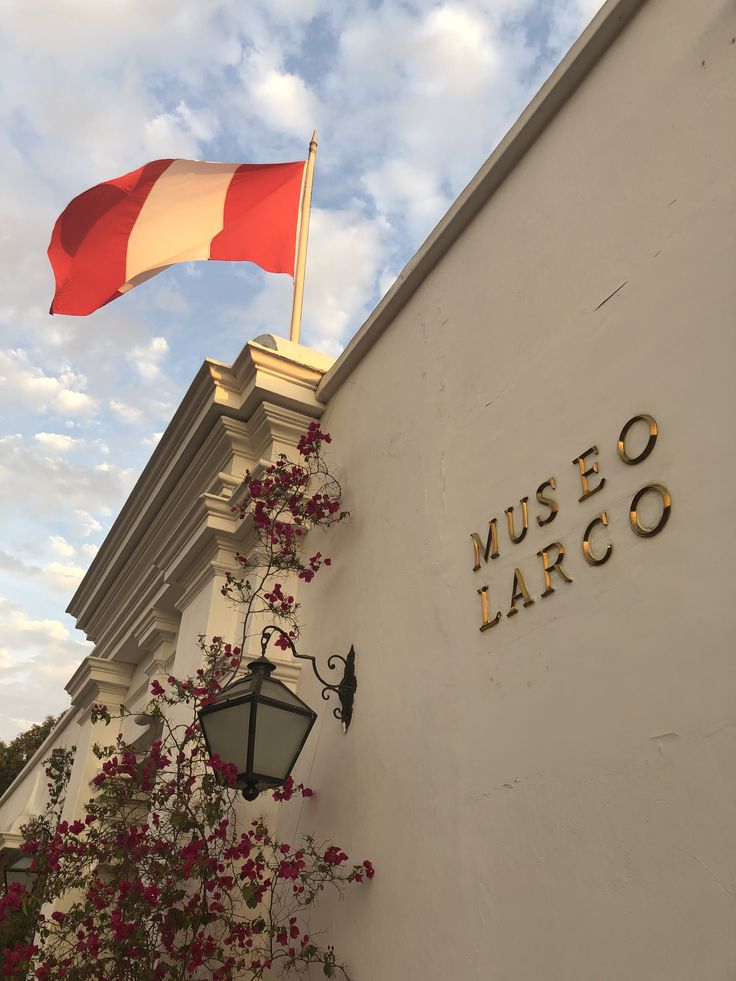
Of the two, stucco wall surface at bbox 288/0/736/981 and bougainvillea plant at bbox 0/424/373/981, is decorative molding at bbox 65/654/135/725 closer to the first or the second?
bougainvillea plant at bbox 0/424/373/981

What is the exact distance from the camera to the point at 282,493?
5195 millimetres

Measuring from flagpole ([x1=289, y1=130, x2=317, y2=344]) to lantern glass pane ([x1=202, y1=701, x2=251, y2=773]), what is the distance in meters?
3.18

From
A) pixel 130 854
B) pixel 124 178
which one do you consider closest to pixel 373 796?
pixel 130 854

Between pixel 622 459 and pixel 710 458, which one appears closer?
pixel 710 458

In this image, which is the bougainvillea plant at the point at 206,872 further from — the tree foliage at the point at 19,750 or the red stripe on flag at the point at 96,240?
the tree foliage at the point at 19,750

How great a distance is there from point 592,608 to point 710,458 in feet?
2.00

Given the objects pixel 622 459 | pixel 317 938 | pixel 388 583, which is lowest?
pixel 317 938

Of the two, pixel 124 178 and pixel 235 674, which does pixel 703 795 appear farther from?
pixel 124 178

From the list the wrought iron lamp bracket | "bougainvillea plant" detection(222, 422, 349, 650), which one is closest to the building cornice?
"bougainvillea plant" detection(222, 422, 349, 650)

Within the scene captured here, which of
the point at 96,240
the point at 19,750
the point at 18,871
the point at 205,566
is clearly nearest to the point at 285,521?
the point at 205,566

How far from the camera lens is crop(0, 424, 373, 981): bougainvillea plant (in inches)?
156

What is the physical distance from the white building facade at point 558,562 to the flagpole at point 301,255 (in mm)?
1535

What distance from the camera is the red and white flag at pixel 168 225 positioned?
6918 millimetres

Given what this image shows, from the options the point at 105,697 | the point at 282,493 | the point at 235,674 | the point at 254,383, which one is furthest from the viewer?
the point at 105,697
